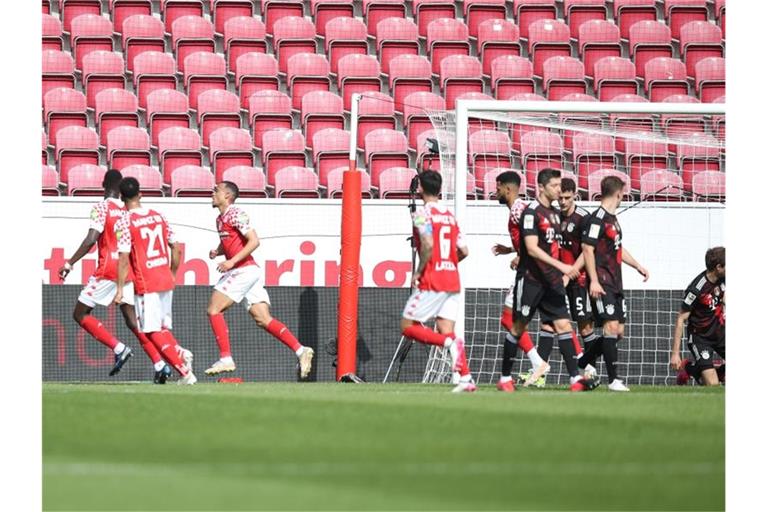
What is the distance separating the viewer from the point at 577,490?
4621mm

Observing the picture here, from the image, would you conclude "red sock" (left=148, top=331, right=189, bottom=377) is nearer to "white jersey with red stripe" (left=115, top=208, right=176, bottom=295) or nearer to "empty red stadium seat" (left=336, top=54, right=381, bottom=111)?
"white jersey with red stripe" (left=115, top=208, right=176, bottom=295)

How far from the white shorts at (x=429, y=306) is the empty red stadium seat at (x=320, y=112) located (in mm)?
7647

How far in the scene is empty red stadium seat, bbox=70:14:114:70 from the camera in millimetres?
19031

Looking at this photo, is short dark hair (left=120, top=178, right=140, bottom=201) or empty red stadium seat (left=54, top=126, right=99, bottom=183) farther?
empty red stadium seat (left=54, top=126, right=99, bottom=183)

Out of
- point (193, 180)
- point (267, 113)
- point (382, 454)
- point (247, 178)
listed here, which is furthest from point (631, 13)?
point (382, 454)

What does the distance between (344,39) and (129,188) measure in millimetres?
8345

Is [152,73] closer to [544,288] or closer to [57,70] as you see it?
[57,70]

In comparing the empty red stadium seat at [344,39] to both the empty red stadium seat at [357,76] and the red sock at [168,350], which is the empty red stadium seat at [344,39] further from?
the red sock at [168,350]

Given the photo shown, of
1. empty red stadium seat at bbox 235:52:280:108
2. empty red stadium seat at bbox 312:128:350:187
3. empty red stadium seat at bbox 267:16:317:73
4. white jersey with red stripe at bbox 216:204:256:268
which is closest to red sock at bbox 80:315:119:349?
white jersey with red stripe at bbox 216:204:256:268

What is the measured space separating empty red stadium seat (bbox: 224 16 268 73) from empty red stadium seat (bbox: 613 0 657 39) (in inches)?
218
